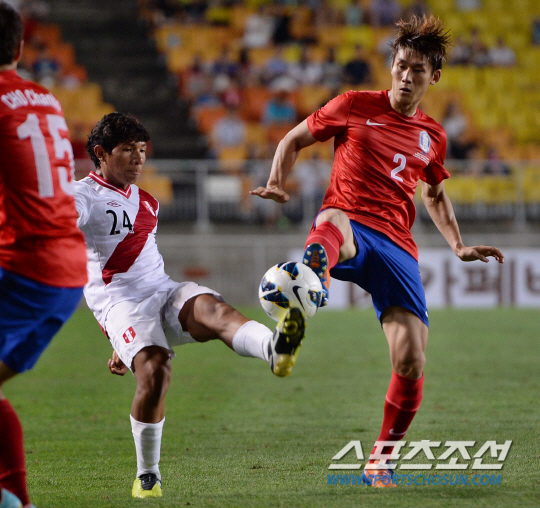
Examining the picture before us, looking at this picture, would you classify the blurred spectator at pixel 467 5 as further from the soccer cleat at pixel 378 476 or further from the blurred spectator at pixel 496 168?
the soccer cleat at pixel 378 476

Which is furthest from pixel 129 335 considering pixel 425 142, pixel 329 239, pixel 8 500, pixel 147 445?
pixel 425 142

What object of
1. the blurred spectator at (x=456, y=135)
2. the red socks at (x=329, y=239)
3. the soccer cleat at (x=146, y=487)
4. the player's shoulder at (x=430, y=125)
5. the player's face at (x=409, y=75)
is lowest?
the blurred spectator at (x=456, y=135)

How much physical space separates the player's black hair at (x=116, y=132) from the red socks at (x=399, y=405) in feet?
6.39

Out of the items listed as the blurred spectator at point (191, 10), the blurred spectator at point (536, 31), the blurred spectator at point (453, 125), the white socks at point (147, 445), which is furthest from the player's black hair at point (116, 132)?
the blurred spectator at point (536, 31)

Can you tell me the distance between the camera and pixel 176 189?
16.7 m

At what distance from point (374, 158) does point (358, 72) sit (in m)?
15.5

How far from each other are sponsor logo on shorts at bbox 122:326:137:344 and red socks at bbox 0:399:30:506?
3.30 feet

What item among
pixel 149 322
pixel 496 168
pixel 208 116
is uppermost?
pixel 149 322

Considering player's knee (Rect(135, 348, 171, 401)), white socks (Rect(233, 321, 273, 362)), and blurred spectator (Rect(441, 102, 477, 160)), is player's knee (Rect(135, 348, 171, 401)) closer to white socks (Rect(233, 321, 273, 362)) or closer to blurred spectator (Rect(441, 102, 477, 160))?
white socks (Rect(233, 321, 273, 362))

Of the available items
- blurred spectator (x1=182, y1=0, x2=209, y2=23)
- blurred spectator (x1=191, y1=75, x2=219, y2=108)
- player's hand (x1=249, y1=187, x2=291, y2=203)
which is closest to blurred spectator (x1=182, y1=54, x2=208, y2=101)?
blurred spectator (x1=191, y1=75, x2=219, y2=108)

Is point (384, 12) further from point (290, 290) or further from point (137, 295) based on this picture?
point (290, 290)

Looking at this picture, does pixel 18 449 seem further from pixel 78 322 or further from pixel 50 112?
pixel 78 322

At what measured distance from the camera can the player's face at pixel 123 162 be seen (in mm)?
4777

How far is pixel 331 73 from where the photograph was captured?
20047 mm
